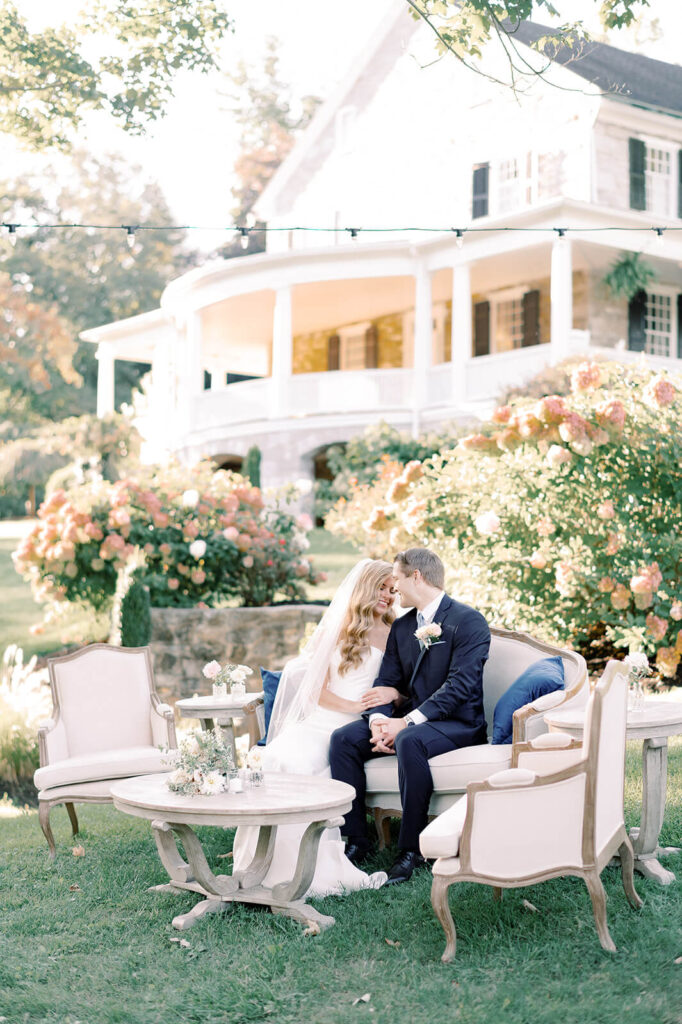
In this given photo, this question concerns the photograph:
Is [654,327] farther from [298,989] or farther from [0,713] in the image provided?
[298,989]

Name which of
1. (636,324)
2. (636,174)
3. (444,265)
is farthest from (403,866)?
(636,174)

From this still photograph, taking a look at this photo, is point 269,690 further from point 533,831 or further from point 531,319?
point 531,319

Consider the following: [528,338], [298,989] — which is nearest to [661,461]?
[298,989]

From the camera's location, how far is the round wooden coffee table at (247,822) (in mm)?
5129

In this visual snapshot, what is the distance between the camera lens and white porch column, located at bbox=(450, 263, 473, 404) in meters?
20.2

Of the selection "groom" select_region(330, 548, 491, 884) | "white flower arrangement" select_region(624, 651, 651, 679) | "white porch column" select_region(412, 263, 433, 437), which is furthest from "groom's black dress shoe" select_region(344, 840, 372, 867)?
"white porch column" select_region(412, 263, 433, 437)

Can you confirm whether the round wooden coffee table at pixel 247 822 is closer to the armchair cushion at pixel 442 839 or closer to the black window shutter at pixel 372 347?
the armchair cushion at pixel 442 839

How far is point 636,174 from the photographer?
21516 millimetres

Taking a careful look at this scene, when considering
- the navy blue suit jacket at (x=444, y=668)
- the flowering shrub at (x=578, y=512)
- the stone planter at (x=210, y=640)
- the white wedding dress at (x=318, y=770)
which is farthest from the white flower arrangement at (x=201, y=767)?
the stone planter at (x=210, y=640)

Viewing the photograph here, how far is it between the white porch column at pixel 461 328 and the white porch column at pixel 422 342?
74cm

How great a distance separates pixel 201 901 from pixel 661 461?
5737 millimetres

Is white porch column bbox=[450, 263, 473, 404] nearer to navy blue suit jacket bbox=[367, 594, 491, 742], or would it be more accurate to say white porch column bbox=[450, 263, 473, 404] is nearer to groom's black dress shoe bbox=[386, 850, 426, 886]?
navy blue suit jacket bbox=[367, 594, 491, 742]

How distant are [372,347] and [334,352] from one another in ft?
4.55

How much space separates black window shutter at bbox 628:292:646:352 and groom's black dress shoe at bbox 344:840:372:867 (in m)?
16.9
